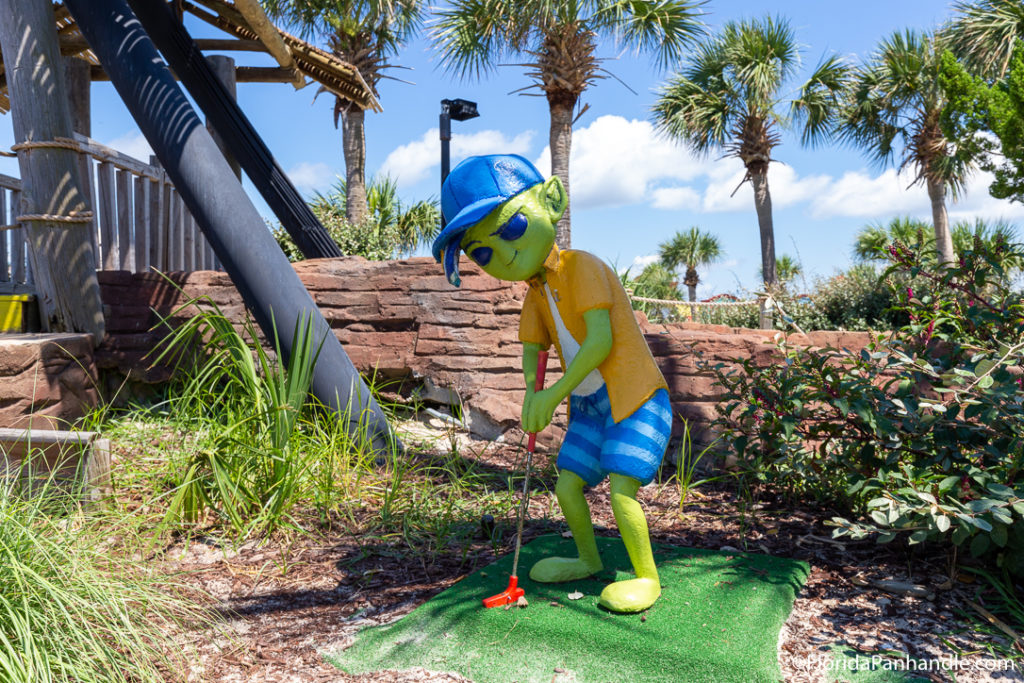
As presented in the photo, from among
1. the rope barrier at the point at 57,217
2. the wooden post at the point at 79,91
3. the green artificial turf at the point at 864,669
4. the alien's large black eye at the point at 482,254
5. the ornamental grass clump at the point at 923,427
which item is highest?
the wooden post at the point at 79,91

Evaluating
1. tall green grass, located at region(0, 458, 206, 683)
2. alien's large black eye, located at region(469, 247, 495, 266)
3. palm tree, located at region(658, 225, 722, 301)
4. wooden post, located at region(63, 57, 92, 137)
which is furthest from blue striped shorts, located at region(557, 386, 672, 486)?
palm tree, located at region(658, 225, 722, 301)

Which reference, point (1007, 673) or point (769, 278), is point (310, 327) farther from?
point (769, 278)

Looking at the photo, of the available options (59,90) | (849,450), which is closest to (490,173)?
(849,450)

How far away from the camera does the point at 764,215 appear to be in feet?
63.4

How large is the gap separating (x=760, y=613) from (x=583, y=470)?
2.70ft

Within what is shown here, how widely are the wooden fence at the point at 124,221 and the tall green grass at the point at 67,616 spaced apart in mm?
4457

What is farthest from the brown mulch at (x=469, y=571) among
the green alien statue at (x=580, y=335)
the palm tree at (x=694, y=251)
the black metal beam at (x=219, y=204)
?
the palm tree at (x=694, y=251)

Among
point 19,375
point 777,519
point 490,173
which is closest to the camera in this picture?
point 490,173

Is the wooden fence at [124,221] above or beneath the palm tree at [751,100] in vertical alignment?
beneath

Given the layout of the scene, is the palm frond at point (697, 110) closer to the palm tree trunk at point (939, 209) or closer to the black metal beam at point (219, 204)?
the palm tree trunk at point (939, 209)

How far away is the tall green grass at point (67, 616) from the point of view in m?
1.98

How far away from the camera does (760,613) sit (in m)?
2.62

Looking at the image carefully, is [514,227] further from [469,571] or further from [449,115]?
[449,115]

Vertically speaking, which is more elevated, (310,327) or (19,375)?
(310,327)
